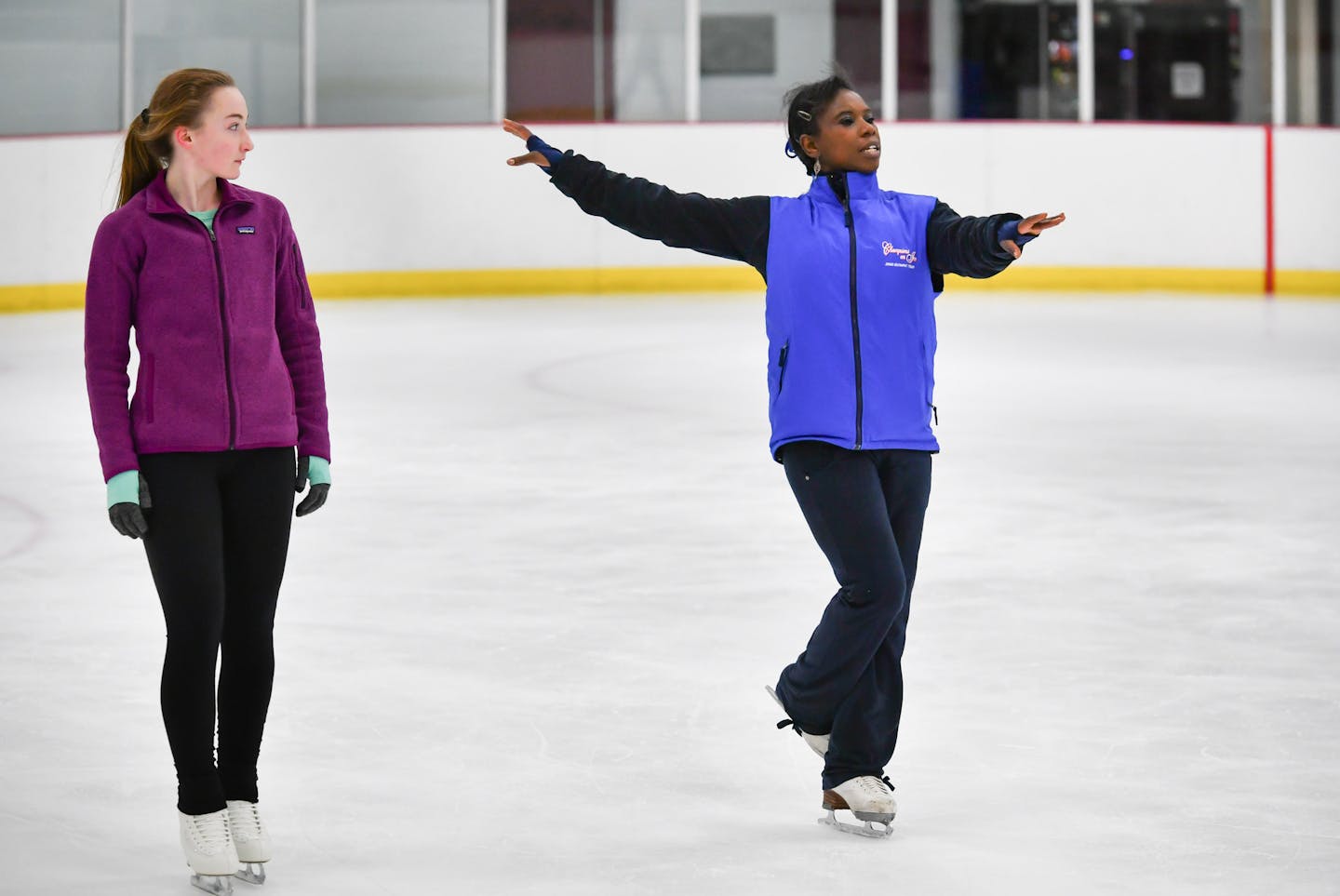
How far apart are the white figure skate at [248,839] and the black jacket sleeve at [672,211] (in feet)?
3.74

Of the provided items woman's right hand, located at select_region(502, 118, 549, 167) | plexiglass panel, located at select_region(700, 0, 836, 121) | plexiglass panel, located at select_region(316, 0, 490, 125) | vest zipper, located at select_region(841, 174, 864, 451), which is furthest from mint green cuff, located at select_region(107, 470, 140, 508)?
plexiglass panel, located at select_region(700, 0, 836, 121)

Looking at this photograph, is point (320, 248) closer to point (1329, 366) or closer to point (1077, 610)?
point (1329, 366)

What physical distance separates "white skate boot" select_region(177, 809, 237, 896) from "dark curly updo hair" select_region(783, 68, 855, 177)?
1439mm

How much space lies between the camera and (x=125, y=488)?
3.21 m

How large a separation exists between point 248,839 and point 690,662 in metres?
1.70

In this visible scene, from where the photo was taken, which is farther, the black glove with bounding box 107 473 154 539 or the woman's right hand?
the woman's right hand

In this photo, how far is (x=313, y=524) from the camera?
677cm

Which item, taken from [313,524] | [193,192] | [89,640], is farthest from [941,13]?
[193,192]

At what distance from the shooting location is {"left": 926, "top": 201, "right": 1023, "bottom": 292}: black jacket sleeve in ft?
11.5

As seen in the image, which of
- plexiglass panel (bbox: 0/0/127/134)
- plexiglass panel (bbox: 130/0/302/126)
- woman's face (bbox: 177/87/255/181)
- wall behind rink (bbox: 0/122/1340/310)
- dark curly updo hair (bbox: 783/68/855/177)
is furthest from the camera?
plexiglass panel (bbox: 130/0/302/126)

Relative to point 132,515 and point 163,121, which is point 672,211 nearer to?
point 163,121

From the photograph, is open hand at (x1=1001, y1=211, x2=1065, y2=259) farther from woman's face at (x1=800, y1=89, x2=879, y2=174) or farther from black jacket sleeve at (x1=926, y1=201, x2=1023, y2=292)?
woman's face at (x1=800, y1=89, x2=879, y2=174)

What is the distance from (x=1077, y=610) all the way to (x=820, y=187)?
2169 millimetres

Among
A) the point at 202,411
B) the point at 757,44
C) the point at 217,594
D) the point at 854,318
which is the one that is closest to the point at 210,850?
the point at 217,594
